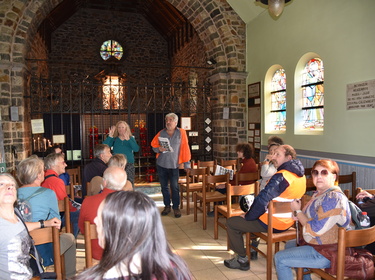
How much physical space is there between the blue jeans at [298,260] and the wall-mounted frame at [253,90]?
5.42 meters

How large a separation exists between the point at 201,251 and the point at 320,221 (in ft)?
6.11

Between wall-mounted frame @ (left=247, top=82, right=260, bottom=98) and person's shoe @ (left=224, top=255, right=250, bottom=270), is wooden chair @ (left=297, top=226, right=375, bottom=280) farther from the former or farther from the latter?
wall-mounted frame @ (left=247, top=82, right=260, bottom=98)

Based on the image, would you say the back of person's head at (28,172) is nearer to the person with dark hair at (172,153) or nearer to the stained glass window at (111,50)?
the person with dark hair at (172,153)

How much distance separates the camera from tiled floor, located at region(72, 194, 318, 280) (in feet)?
10.3

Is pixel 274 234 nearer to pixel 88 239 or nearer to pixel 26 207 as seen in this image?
pixel 88 239

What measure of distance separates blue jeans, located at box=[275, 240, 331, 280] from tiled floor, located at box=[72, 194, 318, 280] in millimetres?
718

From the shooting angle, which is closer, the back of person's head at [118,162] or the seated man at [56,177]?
the seated man at [56,177]

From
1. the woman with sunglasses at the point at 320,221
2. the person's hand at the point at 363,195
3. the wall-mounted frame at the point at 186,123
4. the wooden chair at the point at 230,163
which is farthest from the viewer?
the wall-mounted frame at the point at 186,123

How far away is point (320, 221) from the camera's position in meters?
2.21

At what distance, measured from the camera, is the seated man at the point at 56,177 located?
3141 mm

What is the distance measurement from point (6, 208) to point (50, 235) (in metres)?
0.33

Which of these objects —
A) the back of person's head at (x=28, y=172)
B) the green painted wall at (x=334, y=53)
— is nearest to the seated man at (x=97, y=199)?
the back of person's head at (x=28, y=172)

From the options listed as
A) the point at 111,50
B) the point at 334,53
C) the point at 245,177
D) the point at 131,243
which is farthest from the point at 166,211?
the point at 111,50

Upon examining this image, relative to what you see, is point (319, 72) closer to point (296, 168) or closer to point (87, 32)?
point (296, 168)
